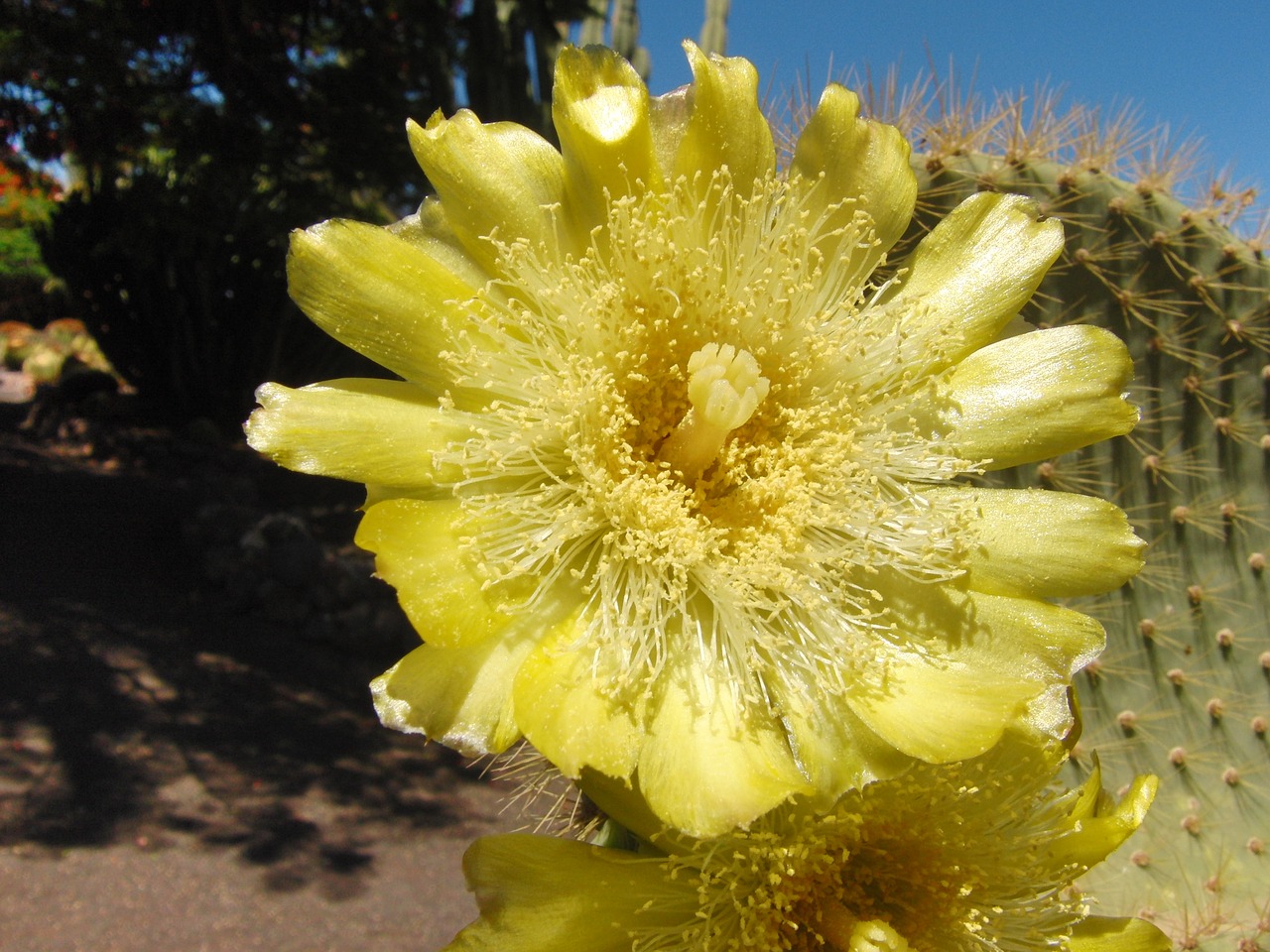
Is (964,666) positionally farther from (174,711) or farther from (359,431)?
(174,711)

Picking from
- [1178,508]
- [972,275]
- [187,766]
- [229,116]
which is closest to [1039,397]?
[972,275]

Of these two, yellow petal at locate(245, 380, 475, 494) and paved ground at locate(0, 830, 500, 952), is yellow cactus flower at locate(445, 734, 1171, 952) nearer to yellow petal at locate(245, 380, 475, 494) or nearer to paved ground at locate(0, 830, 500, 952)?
yellow petal at locate(245, 380, 475, 494)

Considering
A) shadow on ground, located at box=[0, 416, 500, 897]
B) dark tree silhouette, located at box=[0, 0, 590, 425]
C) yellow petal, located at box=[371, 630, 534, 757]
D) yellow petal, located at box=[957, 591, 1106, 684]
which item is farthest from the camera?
dark tree silhouette, located at box=[0, 0, 590, 425]

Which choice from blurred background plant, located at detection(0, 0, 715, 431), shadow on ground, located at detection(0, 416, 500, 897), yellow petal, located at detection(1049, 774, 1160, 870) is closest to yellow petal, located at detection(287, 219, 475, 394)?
yellow petal, located at detection(1049, 774, 1160, 870)

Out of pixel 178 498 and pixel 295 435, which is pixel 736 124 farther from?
pixel 178 498

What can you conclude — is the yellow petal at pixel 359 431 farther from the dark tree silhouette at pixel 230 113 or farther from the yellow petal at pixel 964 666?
the dark tree silhouette at pixel 230 113

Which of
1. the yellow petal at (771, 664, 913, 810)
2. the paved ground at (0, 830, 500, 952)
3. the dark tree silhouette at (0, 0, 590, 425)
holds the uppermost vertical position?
the dark tree silhouette at (0, 0, 590, 425)

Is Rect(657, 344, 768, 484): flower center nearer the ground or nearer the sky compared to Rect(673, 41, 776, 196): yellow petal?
nearer the ground
